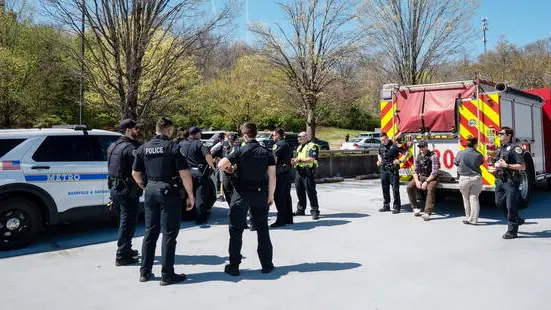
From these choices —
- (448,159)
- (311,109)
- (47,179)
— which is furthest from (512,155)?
(311,109)

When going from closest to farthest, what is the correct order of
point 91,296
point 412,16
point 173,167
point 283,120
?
point 91,296 → point 173,167 → point 412,16 → point 283,120

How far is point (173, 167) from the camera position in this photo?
4.93 meters

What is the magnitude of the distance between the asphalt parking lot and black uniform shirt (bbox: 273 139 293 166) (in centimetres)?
122

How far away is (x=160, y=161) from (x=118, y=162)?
1059mm

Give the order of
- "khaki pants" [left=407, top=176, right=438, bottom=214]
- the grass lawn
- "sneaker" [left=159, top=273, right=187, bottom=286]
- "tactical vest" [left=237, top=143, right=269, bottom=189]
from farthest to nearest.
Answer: the grass lawn, "khaki pants" [left=407, top=176, right=438, bottom=214], "tactical vest" [left=237, top=143, right=269, bottom=189], "sneaker" [left=159, top=273, right=187, bottom=286]

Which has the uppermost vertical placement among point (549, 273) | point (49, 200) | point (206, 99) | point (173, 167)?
point (206, 99)

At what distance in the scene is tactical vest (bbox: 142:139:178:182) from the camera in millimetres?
4887

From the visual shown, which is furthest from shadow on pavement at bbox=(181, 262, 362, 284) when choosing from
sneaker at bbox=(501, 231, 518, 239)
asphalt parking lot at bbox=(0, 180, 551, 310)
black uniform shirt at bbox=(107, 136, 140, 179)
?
sneaker at bbox=(501, 231, 518, 239)

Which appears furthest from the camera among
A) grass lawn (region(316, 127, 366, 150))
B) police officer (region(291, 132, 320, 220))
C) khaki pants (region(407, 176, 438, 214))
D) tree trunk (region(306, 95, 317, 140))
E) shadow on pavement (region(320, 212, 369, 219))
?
grass lawn (region(316, 127, 366, 150))

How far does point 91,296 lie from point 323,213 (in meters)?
5.58

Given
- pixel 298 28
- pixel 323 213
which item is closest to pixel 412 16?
pixel 298 28

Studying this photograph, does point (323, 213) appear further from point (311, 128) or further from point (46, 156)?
point (311, 128)

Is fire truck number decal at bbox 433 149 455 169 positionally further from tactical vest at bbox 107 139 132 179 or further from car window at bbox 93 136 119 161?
car window at bbox 93 136 119 161

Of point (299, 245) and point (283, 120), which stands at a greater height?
point (283, 120)
